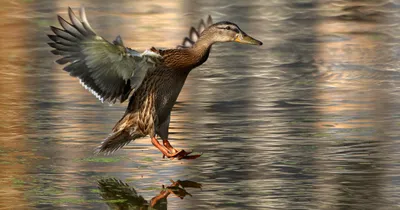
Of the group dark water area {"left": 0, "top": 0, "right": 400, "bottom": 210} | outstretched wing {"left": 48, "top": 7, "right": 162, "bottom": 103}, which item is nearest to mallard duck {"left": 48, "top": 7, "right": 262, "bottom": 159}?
outstretched wing {"left": 48, "top": 7, "right": 162, "bottom": 103}

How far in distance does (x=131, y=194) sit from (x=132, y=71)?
1.44 meters

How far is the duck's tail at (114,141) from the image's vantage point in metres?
9.59

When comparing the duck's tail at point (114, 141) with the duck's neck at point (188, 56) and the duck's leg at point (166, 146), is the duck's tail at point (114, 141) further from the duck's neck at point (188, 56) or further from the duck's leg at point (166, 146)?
the duck's neck at point (188, 56)

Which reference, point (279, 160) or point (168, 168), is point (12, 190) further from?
point (279, 160)

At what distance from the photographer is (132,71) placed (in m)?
9.54

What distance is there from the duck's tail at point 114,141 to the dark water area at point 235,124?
10cm

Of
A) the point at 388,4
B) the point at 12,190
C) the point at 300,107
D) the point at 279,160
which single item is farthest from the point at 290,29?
the point at 12,190

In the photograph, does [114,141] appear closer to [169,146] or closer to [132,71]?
[169,146]

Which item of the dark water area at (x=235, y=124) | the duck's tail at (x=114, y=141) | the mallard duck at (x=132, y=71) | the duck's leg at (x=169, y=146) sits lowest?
the dark water area at (x=235, y=124)

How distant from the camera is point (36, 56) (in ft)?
50.2

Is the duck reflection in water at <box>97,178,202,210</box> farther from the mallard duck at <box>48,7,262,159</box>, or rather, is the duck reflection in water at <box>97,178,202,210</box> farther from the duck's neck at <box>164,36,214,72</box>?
the duck's neck at <box>164,36,214,72</box>

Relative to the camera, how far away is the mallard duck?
9.35 m

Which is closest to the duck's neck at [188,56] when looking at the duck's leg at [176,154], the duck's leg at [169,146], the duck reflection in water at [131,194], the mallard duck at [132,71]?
the mallard duck at [132,71]

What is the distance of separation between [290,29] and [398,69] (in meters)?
3.58
